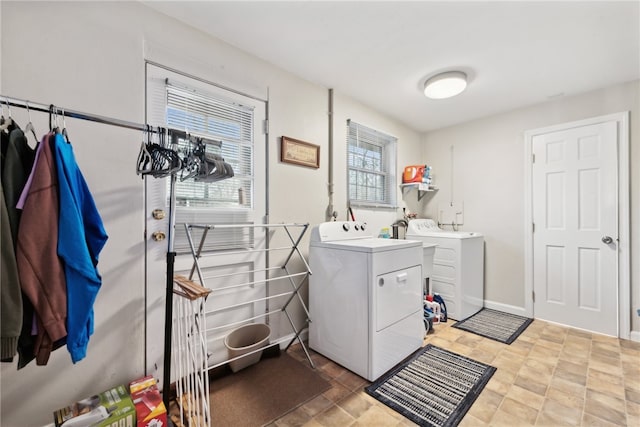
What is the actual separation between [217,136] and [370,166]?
1.96m

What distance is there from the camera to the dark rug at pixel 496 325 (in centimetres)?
254

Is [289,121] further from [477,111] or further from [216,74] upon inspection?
[477,111]

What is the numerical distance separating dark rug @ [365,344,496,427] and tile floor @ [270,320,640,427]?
5 centimetres

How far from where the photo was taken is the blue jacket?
0.88m

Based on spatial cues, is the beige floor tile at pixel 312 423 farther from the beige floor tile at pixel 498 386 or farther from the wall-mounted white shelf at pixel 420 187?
the wall-mounted white shelf at pixel 420 187

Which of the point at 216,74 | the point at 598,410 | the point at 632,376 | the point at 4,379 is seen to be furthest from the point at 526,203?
the point at 4,379

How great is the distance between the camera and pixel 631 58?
2.14 metres

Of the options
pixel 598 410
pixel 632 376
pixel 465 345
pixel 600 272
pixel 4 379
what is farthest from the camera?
pixel 600 272

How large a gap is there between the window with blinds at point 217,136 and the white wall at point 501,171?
9.69 ft

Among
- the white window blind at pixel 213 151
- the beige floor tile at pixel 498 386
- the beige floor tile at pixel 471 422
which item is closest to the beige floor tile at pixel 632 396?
the beige floor tile at pixel 498 386

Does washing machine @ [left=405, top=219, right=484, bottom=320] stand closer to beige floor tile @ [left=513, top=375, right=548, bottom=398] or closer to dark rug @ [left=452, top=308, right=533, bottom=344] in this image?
dark rug @ [left=452, top=308, right=533, bottom=344]

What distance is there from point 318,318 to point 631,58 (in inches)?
135

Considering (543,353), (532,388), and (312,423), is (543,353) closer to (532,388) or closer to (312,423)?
(532,388)

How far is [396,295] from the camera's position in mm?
1981
